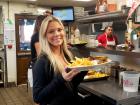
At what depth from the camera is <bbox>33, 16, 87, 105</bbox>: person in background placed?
151 centimetres

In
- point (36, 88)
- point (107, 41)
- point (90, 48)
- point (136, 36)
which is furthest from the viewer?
point (107, 41)

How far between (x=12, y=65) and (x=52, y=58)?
4.82m

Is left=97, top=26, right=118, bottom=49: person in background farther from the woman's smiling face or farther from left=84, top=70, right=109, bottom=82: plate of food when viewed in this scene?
the woman's smiling face

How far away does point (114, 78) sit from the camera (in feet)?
8.14

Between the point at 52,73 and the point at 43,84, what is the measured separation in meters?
0.10

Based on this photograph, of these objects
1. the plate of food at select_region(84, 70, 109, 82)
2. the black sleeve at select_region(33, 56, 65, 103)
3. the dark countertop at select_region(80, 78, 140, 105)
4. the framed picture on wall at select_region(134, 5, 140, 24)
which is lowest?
the dark countertop at select_region(80, 78, 140, 105)

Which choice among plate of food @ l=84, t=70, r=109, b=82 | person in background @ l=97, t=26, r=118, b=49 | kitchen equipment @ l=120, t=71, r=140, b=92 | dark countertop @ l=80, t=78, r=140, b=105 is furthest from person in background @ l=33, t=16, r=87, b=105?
person in background @ l=97, t=26, r=118, b=49

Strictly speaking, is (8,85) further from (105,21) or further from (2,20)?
(105,21)

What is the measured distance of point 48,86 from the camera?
1.51 m

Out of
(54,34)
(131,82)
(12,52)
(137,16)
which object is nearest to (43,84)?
(54,34)

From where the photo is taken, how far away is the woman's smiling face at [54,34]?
160 cm

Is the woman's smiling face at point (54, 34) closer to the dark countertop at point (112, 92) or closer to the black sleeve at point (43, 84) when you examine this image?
the black sleeve at point (43, 84)

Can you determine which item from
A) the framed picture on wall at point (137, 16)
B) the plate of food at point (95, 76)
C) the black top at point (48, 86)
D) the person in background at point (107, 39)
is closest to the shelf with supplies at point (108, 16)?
the framed picture on wall at point (137, 16)

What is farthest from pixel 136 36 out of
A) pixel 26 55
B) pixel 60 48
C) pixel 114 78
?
pixel 26 55
